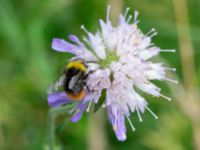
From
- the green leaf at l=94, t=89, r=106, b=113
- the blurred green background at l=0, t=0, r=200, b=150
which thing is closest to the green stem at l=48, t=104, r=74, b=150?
the green leaf at l=94, t=89, r=106, b=113

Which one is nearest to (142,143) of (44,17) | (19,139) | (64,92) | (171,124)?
(171,124)

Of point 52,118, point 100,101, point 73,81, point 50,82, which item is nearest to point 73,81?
point 73,81

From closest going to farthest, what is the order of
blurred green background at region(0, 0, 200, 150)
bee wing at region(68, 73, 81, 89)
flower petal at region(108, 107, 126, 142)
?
bee wing at region(68, 73, 81, 89) < flower petal at region(108, 107, 126, 142) < blurred green background at region(0, 0, 200, 150)

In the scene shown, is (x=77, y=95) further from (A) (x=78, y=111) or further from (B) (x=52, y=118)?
(B) (x=52, y=118)

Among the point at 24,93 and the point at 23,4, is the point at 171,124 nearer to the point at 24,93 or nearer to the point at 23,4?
the point at 24,93

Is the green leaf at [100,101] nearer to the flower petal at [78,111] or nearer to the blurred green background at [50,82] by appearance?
the flower petal at [78,111]

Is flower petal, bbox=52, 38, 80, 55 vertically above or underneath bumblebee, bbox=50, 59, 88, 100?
above

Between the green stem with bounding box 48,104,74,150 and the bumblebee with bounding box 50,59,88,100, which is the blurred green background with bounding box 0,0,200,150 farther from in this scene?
the bumblebee with bounding box 50,59,88,100
